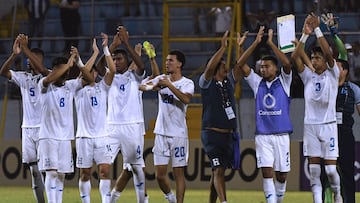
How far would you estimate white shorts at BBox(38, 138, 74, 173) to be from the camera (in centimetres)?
1906

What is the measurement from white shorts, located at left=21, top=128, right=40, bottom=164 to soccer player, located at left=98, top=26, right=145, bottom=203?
1.47 m

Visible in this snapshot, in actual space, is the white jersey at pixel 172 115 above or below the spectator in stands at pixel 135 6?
below

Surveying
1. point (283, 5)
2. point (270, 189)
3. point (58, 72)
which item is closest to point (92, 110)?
point (58, 72)

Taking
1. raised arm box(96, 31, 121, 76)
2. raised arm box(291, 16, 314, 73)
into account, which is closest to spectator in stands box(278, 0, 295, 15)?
raised arm box(96, 31, 121, 76)

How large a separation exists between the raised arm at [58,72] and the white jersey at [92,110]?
924 millimetres

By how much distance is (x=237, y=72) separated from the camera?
19250 mm

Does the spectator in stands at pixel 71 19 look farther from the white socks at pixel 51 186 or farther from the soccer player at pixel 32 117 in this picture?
the white socks at pixel 51 186

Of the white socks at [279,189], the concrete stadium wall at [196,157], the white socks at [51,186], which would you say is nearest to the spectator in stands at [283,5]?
the concrete stadium wall at [196,157]

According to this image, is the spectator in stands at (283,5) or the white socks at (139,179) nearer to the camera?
the white socks at (139,179)

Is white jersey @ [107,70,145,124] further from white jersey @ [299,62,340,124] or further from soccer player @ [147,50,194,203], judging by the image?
white jersey @ [299,62,340,124]

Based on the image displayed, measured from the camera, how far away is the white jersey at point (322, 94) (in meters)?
18.9

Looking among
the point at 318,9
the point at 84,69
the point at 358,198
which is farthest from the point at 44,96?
the point at 318,9

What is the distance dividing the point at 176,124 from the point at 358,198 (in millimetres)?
5627

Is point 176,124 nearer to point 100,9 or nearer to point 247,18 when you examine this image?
point 247,18
